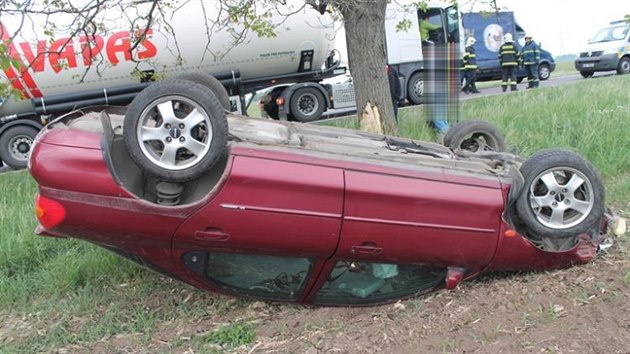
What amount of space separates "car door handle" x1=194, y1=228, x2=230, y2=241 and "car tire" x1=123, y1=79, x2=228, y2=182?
0.93ft

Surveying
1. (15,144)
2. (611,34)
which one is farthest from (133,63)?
(611,34)

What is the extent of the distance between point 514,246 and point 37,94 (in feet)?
35.2

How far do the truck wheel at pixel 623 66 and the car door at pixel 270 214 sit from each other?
19.7 meters

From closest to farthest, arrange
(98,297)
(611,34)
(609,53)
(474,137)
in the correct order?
(98,297) → (474,137) → (609,53) → (611,34)

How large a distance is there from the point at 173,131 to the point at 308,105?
417 inches

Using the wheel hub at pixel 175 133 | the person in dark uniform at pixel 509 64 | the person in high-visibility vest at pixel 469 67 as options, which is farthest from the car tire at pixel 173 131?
the person in high-visibility vest at pixel 469 67

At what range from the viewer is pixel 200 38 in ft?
38.3

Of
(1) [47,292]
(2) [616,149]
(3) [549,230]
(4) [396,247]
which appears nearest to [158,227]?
(4) [396,247]

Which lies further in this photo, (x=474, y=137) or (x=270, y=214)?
(x=474, y=137)

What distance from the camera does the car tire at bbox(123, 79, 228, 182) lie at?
286 centimetres

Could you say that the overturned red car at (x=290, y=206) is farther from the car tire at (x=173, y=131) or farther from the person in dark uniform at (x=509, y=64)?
the person in dark uniform at (x=509, y=64)

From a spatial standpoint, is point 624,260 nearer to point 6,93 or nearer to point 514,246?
point 514,246

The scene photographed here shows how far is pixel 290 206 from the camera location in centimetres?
294

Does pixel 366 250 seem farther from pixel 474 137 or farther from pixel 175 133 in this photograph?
pixel 474 137
